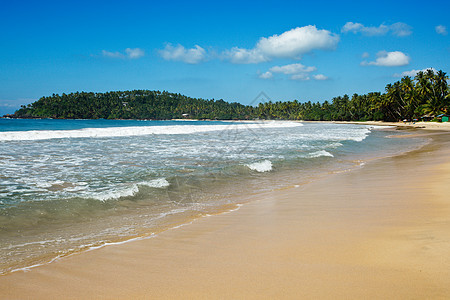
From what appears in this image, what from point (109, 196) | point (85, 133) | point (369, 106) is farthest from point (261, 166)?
point (369, 106)

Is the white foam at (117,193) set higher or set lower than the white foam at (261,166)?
higher

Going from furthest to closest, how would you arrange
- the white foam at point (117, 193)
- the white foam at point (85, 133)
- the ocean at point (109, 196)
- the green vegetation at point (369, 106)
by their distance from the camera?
the green vegetation at point (369, 106) → the white foam at point (85, 133) → the white foam at point (117, 193) → the ocean at point (109, 196)

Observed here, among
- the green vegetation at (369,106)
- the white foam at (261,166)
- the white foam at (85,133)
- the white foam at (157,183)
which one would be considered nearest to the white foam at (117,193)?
the white foam at (157,183)

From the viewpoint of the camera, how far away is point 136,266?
325cm

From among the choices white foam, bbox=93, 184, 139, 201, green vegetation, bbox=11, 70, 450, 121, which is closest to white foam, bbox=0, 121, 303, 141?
white foam, bbox=93, 184, 139, 201

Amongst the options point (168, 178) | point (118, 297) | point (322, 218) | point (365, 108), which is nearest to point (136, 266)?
point (118, 297)

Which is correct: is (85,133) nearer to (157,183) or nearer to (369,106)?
(157,183)

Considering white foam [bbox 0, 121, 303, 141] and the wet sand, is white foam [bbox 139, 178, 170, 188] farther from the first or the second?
white foam [bbox 0, 121, 303, 141]

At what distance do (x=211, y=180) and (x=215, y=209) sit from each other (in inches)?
118

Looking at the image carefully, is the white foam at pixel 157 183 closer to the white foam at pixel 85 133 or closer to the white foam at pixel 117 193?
the white foam at pixel 117 193

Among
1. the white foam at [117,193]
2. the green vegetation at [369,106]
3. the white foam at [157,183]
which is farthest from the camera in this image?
the green vegetation at [369,106]

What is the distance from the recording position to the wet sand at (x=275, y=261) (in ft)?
8.41

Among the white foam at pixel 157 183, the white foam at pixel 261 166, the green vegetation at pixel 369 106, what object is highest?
the green vegetation at pixel 369 106

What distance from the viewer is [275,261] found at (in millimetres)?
3164
